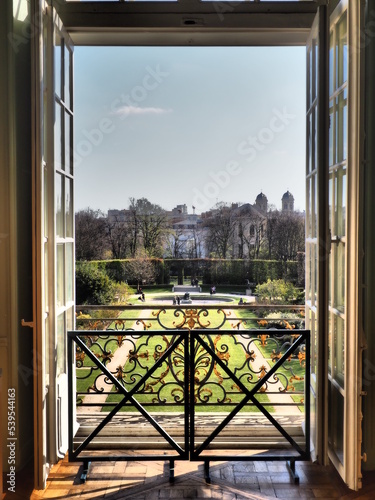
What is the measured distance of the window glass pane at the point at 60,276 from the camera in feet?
6.50

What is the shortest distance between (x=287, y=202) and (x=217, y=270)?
291cm

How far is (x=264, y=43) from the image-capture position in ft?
7.15

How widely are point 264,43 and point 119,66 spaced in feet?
38.9

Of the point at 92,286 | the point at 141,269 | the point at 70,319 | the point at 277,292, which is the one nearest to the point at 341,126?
the point at 70,319

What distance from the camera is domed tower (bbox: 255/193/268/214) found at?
1286 cm

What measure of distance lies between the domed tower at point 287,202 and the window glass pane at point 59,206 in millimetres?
10998

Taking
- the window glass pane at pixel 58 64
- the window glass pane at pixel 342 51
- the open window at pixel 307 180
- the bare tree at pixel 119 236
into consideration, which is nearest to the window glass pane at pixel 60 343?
the open window at pixel 307 180

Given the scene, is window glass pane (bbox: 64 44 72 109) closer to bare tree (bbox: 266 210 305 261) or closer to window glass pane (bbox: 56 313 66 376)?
window glass pane (bbox: 56 313 66 376)

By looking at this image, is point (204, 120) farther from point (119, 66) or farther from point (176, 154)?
point (119, 66)

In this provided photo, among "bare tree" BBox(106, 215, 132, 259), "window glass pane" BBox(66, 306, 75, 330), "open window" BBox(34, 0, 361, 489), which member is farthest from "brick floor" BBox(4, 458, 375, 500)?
"bare tree" BBox(106, 215, 132, 259)

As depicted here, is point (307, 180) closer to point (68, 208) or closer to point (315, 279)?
point (315, 279)

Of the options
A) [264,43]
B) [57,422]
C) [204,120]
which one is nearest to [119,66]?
[204,120]

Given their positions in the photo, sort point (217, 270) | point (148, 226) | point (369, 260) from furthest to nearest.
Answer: point (217, 270) → point (148, 226) → point (369, 260)

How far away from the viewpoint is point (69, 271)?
2.14 metres
